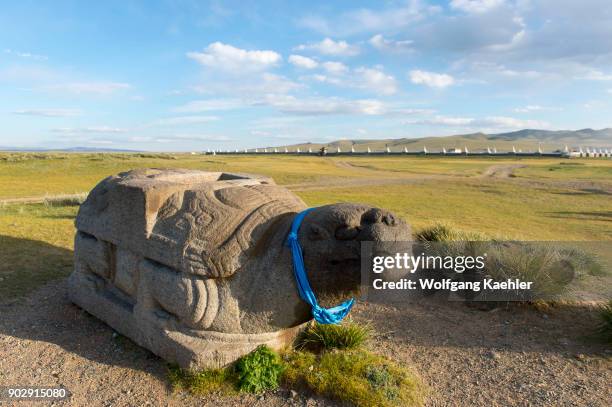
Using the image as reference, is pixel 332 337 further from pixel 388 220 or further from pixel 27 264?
pixel 27 264

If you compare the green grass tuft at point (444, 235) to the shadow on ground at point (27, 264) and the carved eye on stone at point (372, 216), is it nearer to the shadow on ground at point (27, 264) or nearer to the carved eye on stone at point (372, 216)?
the carved eye on stone at point (372, 216)

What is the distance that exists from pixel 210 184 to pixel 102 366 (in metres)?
2.18

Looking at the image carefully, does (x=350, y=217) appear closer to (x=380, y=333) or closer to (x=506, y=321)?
(x=380, y=333)

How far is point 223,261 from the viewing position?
4047 millimetres

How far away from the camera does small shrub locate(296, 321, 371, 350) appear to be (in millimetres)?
4703

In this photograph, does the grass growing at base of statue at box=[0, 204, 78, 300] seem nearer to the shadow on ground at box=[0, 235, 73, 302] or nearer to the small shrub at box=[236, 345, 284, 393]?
the shadow on ground at box=[0, 235, 73, 302]

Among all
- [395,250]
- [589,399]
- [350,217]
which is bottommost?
[589,399]

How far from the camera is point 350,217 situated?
3750 mm

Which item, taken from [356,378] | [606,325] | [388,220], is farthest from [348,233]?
[606,325]

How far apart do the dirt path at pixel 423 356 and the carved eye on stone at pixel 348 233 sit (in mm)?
1497

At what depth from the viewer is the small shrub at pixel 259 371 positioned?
3.99m

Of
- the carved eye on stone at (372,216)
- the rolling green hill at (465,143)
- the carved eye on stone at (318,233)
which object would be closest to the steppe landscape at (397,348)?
the carved eye on stone at (318,233)

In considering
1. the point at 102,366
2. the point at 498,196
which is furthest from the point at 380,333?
the point at 498,196

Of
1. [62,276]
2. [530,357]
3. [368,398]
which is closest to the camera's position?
[368,398]
